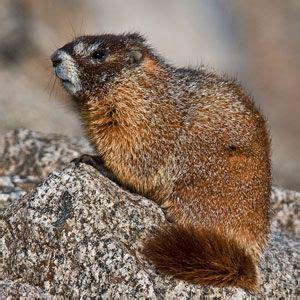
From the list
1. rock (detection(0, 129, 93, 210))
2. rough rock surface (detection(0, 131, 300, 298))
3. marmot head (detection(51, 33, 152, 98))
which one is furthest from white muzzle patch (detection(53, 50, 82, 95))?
rock (detection(0, 129, 93, 210))

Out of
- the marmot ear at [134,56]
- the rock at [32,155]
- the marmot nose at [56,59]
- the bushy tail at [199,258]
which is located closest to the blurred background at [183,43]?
the rock at [32,155]

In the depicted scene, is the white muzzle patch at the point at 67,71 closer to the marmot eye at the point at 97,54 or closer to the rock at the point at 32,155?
the marmot eye at the point at 97,54

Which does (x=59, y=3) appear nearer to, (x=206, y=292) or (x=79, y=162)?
(x=79, y=162)

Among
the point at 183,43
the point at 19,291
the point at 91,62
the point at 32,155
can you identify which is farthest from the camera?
the point at 183,43

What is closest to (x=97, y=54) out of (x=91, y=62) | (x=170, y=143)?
(x=91, y=62)

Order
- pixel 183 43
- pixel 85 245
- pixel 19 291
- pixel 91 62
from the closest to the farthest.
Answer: pixel 19 291, pixel 85 245, pixel 91 62, pixel 183 43

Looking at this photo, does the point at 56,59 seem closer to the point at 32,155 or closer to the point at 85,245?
the point at 85,245

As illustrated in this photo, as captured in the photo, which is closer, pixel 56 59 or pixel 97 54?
pixel 56 59
